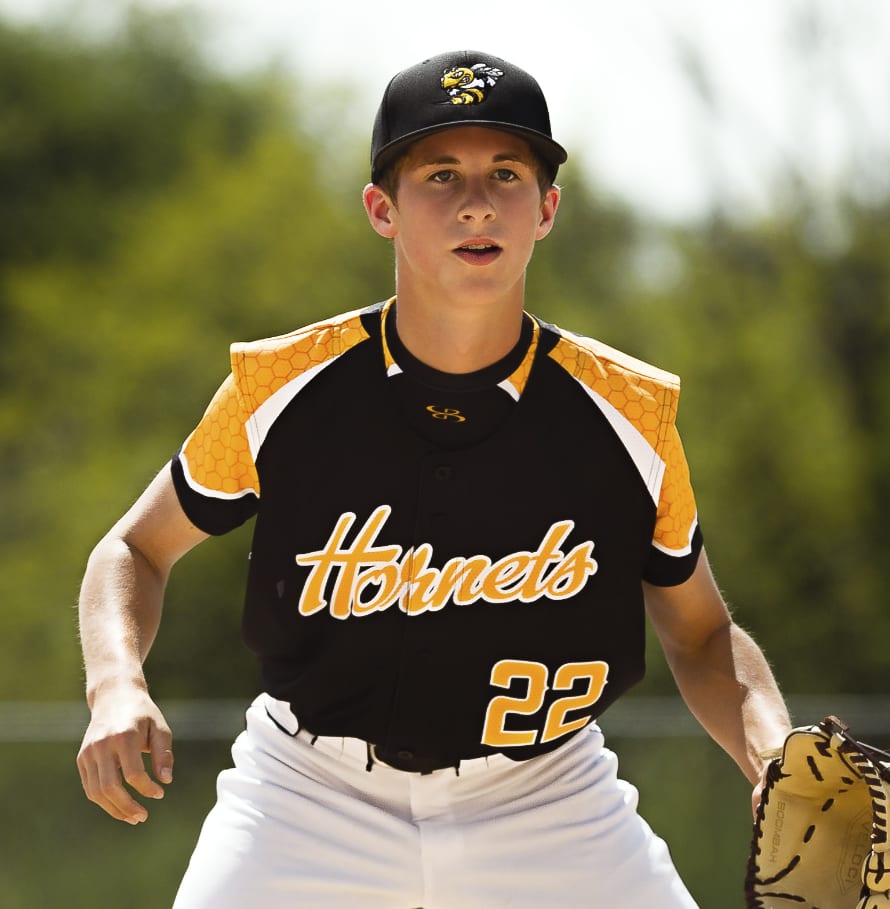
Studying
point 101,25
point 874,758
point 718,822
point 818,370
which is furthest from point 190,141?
point 874,758

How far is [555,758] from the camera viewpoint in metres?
2.47

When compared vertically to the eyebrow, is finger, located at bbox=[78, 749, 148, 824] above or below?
below

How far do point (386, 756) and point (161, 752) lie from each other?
0.49 meters

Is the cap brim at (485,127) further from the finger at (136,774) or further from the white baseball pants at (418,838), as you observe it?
the finger at (136,774)

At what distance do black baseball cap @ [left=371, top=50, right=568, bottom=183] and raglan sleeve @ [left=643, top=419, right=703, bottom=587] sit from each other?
1.80 feet

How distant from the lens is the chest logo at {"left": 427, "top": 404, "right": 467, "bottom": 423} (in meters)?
2.51

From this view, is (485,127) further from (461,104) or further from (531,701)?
(531,701)

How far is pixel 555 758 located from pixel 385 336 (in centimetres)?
80

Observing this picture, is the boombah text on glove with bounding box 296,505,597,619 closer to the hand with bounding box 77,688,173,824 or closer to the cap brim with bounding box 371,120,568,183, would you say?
the hand with bounding box 77,688,173,824

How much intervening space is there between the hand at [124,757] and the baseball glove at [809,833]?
872 millimetres

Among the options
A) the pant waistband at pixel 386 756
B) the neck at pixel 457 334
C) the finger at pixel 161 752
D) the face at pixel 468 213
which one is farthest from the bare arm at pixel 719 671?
the finger at pixel 161 752

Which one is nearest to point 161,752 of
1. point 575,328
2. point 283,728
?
point 283,728

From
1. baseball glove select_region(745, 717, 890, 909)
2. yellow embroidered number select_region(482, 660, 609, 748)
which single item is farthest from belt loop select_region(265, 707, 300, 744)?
baseball glove select_region(745, 717, 890, 909)

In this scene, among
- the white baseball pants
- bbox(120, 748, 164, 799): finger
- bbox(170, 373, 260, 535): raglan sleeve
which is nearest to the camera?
bbox(120, 748, 164, 799): finger
